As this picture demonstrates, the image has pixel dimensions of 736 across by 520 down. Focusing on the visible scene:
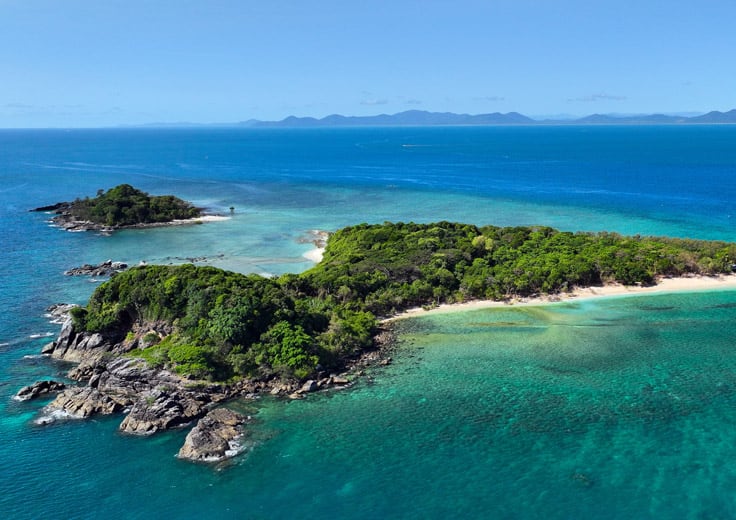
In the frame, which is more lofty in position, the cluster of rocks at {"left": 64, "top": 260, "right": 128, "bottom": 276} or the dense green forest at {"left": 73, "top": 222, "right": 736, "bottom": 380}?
the dense green forest at {"left": 73, "top": 222, "right": 736, "bottom": 380}

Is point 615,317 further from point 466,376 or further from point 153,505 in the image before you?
point 153,505

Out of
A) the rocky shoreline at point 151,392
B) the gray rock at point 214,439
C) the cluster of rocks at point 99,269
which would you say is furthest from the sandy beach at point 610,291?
the cluster of rocks at point 99,269

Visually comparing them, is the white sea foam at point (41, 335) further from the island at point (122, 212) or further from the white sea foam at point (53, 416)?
the island at point (122, 212)

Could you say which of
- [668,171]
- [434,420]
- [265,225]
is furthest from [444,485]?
[668,171]

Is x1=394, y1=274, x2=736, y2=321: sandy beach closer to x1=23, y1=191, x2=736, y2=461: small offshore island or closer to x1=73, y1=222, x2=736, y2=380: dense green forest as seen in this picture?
x1=23, y1=191, x2=736, y2=461: small offshore island

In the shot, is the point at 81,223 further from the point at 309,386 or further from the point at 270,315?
the point at 309,386

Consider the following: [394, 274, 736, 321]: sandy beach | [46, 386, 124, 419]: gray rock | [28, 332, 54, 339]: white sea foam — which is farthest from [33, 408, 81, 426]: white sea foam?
[394, 274, 736, 321]: sandy beach
